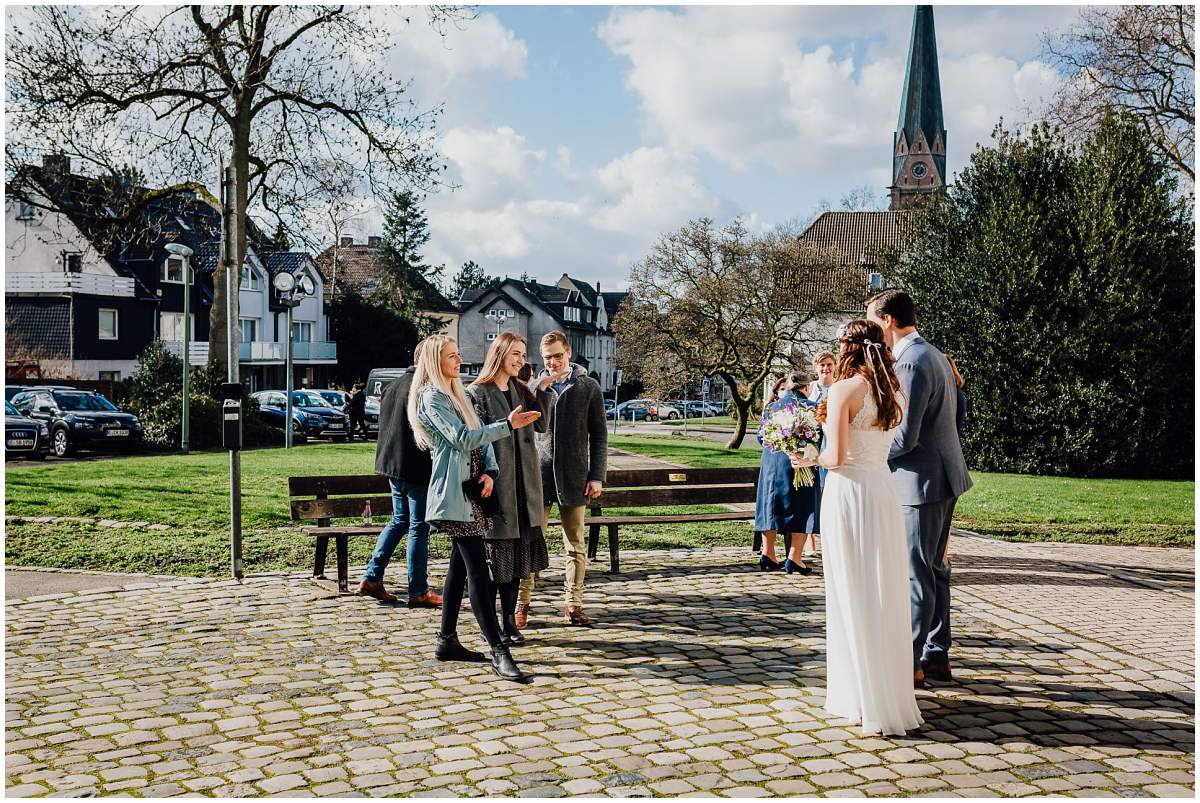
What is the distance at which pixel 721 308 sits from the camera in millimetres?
33156

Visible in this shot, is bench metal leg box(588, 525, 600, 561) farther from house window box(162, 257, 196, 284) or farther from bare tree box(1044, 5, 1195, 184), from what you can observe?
house window box(162, 257, 196, 284)

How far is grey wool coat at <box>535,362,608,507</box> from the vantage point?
7.57 metres

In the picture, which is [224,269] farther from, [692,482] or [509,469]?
[509,469]

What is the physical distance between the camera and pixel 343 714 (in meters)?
5.51

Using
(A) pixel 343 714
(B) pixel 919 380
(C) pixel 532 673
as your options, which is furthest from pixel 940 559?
(A) pixel 343 714

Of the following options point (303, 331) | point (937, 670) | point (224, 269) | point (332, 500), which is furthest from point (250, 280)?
point (937, 670)

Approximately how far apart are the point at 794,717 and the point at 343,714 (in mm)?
2268

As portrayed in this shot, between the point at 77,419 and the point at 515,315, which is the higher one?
the point at 515,315

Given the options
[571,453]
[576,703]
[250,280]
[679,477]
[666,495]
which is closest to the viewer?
[576,703]

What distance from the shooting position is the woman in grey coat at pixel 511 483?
6.55m

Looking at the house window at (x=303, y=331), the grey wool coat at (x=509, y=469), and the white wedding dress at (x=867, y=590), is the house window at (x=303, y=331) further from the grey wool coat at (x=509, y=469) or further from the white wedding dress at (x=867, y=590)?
the white wedding dress at (x=867, y=590)

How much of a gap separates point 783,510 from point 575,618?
9.36 feet

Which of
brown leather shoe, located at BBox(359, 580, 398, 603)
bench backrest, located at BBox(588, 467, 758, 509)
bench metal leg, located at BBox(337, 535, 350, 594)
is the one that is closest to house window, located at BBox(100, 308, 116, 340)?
bench backrest, located at BBox(588, 467, 758, 509)

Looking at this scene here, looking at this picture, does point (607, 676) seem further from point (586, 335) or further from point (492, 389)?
point (586, 335)
